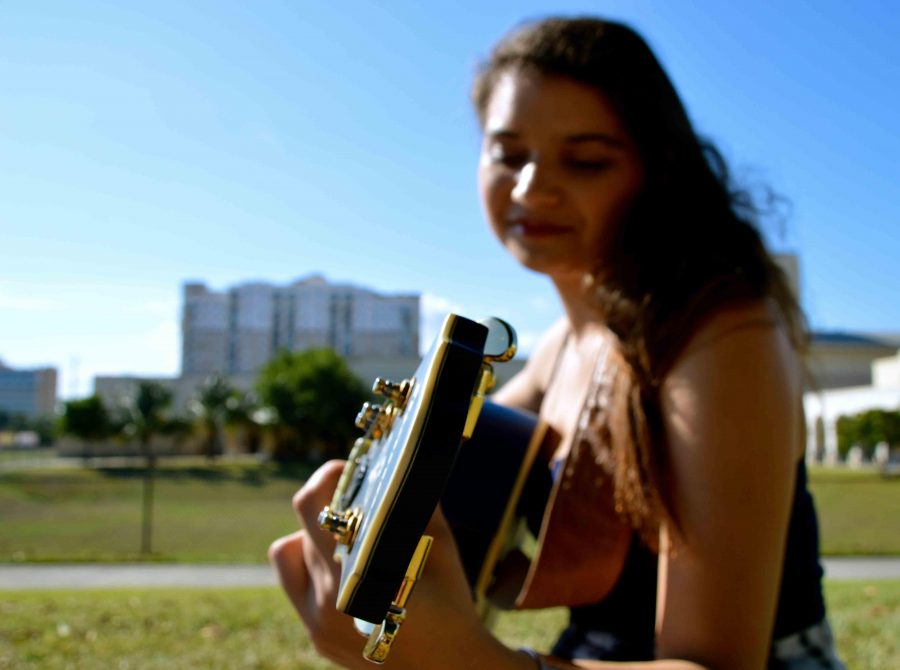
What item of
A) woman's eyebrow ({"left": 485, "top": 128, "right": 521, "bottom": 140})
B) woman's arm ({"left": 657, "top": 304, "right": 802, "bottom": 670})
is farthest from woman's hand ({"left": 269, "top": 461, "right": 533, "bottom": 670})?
woman's eyebrow ({"left": 485, "top": 128, "right": 521, "bottom": 140})

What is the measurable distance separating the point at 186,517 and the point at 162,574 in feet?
39.0

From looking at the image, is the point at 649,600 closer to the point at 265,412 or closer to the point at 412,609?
the point at 412,609

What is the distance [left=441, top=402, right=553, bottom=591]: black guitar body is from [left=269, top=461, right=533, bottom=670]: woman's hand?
1.02 feet

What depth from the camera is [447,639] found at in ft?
2.56

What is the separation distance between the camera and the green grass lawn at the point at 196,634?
12.1 ft

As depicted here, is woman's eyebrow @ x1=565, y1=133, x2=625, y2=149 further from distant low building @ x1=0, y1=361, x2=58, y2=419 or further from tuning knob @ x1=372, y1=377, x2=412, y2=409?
distant low building @ x1=0, y1=361, x2=58, y2=419

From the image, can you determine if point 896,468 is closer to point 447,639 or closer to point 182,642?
point 182,642

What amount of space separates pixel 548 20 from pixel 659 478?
2.71 feet

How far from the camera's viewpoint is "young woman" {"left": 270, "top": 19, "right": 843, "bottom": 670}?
37.0 inches

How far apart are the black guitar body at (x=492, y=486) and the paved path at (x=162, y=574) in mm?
8674

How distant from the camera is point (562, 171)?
123cm

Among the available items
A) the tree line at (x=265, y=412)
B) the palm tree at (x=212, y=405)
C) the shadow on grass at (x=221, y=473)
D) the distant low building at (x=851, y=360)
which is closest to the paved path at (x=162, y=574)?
the shadow on grass at (x=221, y=473)

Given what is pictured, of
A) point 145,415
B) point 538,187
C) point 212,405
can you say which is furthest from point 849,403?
point 538,187

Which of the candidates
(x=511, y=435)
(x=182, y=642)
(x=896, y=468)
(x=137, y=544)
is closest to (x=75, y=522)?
(x=137, y=544)
